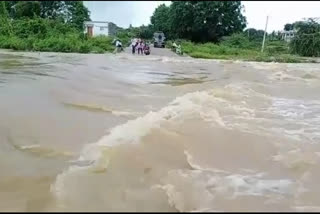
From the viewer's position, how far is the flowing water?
3863mm

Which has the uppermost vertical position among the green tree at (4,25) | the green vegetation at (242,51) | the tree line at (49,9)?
the tree line at (49,9)

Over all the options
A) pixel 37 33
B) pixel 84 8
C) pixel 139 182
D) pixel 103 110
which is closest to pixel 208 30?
pixel 84 8

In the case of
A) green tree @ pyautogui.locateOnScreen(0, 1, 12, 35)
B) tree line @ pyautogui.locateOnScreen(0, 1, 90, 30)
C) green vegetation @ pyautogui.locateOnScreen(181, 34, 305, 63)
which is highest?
tree line @ pyautogui.locateOnScreen(0, 1, 90, 30)

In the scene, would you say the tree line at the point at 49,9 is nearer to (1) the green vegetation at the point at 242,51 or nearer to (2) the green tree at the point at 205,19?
(2) the green tree at the point at 205,19

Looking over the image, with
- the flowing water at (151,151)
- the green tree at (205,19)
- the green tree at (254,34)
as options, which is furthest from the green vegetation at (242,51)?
the flowing water at (151,151)

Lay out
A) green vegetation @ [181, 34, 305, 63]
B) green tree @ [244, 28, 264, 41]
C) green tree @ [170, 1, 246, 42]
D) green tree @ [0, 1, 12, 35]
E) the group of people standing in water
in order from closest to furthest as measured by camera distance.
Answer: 1. the group of people standing in water
2. green vegetation @ [181, 34, 305, 63]
3. green tree @ [0, 1, 12, 35]
4. green tree @ [244, 28, 264, 41]
5. green tree @ [170, 1, 246, 42]

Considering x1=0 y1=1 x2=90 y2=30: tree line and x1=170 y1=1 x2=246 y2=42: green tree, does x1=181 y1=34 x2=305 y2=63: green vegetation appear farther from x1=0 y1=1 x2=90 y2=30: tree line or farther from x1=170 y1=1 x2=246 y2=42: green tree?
x1=0 y1=1 x2=90 y2=30: tree line

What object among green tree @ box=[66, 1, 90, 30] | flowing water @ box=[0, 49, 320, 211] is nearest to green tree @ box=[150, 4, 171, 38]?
green tree @ box=[66, 1, 90, 30]

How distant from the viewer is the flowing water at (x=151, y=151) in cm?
386

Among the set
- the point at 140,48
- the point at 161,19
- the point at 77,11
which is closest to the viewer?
the point at 140,48

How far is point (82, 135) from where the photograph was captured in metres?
5.89

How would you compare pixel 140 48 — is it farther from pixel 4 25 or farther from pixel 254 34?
pixel 254 34

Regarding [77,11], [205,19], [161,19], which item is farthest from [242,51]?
[161,19]

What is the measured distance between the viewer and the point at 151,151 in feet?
17.0
